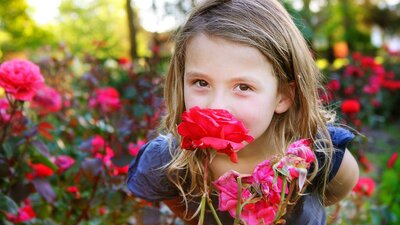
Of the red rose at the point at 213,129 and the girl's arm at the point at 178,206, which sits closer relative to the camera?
the red rose at the point at 213,129

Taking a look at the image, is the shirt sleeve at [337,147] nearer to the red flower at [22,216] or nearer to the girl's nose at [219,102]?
the girl's nose at [219,102]

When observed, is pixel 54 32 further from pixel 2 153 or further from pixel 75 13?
pixel 2 153

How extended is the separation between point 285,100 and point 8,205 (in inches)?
36.5

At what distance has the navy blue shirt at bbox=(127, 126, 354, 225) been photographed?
4.86 ft

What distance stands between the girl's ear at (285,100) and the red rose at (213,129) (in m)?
0.46

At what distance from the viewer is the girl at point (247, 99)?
126 cm

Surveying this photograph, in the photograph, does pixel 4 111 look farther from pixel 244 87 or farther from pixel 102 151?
pixel 244 87

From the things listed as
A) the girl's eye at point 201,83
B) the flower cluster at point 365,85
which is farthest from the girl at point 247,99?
the flower cluster at point 365,85

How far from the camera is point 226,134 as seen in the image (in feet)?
3.11

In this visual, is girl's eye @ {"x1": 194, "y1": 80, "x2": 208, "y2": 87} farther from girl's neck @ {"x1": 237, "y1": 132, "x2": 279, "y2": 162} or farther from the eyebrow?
girl's neck @ {"x1": 237, "y1": 132, "x2": 279, "y2": 162}

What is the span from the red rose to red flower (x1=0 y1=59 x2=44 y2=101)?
1011 millimetres

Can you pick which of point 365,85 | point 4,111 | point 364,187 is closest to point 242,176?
point 4,111

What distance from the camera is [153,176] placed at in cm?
150

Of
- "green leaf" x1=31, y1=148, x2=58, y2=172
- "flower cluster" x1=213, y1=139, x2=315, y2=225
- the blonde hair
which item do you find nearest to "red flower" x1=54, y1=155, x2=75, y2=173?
"green leaf" x1=31, y1=148, x2=58, y2=172
